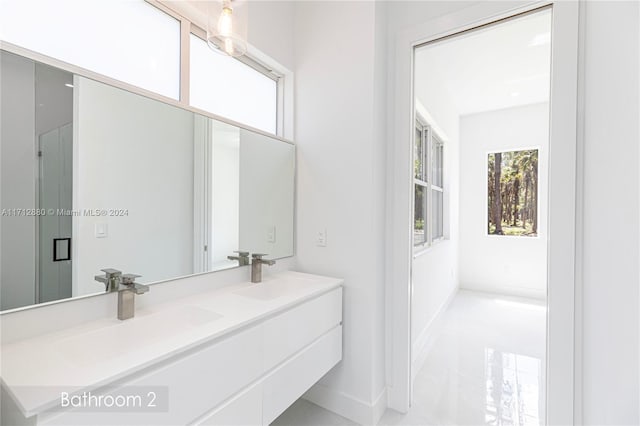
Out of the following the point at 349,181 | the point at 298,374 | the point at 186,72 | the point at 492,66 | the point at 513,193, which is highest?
the point at 492,66

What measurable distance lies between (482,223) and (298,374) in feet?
13.8

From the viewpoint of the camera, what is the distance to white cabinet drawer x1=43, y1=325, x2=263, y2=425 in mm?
793

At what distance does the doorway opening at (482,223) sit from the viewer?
2057 millimetres

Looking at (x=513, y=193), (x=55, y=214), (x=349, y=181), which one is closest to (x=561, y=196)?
(x=349, y=181)

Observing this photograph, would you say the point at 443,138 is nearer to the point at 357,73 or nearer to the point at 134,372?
the point at 357,73

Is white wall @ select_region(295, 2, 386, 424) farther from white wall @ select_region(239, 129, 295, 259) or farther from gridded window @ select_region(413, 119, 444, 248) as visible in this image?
gridded window @ select_region(413, 119, 444, 248)

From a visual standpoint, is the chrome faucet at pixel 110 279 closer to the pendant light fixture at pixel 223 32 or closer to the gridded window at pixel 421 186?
the pendant light fixture at pixel 223 32

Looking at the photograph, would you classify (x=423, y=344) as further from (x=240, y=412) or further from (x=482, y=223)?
(x=482, y=223)

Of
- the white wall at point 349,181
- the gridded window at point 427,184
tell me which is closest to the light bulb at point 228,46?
the white wall at point 349,181

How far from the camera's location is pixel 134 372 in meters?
0.81

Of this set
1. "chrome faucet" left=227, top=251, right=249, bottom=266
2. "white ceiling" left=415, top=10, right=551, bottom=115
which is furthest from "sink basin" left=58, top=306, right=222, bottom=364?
"white ceiling" left=415, top=10, right=551, bottom=115

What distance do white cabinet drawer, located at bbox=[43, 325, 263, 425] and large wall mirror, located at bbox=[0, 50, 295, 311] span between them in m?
0.50

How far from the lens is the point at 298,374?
146 cm

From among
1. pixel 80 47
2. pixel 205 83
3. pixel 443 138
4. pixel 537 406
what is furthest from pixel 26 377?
pixel 443 138
